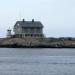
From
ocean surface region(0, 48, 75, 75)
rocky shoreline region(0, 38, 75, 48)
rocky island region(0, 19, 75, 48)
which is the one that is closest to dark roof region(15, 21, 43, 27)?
rocky island region(0, 19, 75, 48)

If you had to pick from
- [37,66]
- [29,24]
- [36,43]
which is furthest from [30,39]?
[37,66]

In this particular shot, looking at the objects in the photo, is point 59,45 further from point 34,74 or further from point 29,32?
point 34,74

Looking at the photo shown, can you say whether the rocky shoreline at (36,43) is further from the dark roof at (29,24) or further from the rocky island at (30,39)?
the dark roof at (29,24)

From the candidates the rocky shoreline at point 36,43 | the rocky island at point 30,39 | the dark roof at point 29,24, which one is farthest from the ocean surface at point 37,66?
the dark roof at point 29,24

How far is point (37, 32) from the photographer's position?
145 m

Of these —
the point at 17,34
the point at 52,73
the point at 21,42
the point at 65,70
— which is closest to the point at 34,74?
the point at 52,73

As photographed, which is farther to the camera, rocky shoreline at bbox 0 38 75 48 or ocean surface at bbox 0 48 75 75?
rocky shoreline at bbox 0 38 75 48

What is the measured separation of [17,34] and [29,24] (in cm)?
767

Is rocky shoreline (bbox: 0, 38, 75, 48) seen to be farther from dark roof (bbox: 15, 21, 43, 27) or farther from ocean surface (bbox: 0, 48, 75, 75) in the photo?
ocean surface (bbox: 0, 48, 75, 75)

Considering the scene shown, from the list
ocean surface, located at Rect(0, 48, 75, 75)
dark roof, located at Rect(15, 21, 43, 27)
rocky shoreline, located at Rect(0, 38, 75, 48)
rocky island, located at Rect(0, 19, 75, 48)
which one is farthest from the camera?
dark roof, located at Rect(15, 21, 43, 27)

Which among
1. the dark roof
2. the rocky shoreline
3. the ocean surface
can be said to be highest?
the dark roof

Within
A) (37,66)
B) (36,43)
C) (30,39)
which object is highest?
(37,66)

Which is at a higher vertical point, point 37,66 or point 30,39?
point 37,66

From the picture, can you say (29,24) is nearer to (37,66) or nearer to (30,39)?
(30,39)
